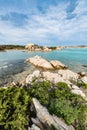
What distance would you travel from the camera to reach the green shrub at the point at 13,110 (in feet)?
32.0

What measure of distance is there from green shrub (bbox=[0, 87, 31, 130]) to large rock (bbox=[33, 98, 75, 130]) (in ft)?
2.20

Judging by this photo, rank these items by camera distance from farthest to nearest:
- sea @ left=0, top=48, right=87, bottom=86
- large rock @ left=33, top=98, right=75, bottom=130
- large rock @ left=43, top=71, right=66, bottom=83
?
sea @ left=0, top=48, right=87, bottom=86 → large rock @ left=43, top=71, right=66, bottom=83 → large rock @ left=33, top=98, right=75, bottom=130

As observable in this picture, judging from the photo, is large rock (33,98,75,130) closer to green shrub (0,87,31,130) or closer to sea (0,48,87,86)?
green shrub (0,87,31,130)

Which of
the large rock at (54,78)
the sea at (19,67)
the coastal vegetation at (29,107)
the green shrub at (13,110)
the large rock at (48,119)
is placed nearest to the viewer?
A: the green shrub at (13,110)

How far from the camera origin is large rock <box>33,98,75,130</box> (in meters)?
10.7

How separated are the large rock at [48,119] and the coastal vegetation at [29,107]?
351 millimetres

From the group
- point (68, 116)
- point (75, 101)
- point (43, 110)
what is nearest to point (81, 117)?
point (68, 116)

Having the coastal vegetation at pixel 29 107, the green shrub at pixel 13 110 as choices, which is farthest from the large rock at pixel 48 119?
the green shrub at pixel 13 110

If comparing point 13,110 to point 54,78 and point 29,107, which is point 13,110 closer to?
point 29,107

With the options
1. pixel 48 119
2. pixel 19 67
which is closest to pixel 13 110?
pixel 48 119

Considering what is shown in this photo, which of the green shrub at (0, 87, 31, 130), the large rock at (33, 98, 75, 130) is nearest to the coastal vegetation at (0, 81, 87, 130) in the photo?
the green shrub at (0, 87, 31, 130)

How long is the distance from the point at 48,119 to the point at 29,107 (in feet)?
4.78

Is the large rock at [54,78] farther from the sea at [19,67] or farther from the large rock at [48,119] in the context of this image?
the large rock at [48,119]

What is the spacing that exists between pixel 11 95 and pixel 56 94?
4435 mm
